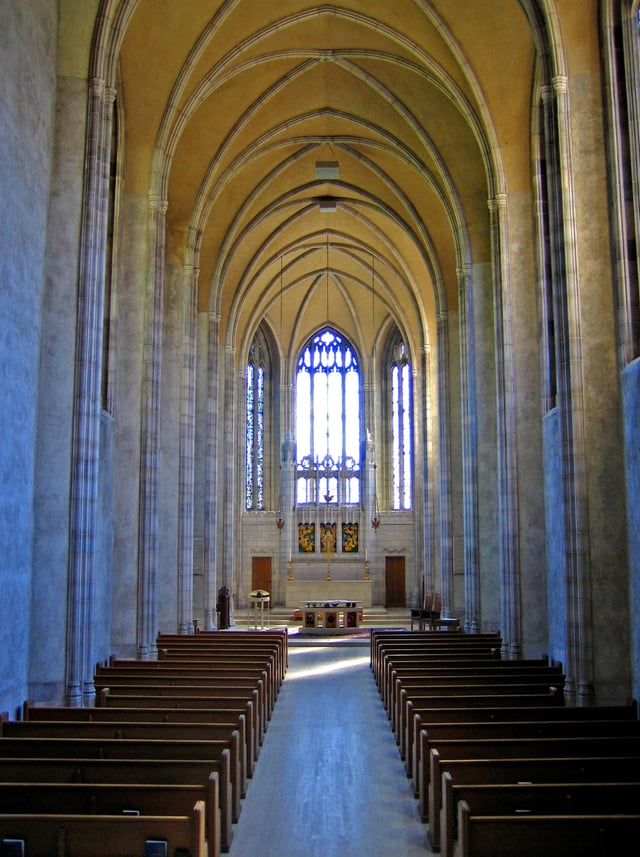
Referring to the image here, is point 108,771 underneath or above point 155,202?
underneath

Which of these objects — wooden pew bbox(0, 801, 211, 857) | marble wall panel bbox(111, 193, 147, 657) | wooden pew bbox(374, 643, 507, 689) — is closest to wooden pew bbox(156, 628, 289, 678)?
marble wall panel bbox(111, 193, 147, 657)

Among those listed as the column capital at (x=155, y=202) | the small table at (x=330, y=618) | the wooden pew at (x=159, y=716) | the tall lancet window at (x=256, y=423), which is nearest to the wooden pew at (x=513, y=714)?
the wooden pew at (x=159, y=716)

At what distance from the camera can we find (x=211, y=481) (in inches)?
1001

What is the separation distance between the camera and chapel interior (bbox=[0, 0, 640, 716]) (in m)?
11.7

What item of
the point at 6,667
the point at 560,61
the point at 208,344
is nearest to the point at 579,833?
the point at 6,667

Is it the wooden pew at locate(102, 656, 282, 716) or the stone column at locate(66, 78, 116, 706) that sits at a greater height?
the stone column at locate(66, 78, 116, 706)

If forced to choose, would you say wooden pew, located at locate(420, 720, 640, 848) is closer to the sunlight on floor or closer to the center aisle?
the center aisle

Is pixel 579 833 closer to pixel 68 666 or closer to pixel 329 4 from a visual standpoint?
pixel 68 666

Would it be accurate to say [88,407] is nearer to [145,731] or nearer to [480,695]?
[145,731]

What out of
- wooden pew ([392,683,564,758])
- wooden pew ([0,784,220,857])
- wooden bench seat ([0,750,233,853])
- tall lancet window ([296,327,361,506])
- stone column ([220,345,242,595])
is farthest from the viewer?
tall lancet window ([296,327,361,506])

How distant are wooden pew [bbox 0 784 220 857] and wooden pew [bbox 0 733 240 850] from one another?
624 millimetres

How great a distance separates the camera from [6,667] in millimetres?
10469

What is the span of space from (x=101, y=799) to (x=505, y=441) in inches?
484

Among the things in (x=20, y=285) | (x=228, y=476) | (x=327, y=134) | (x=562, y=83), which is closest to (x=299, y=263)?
(x=327, y=134)
